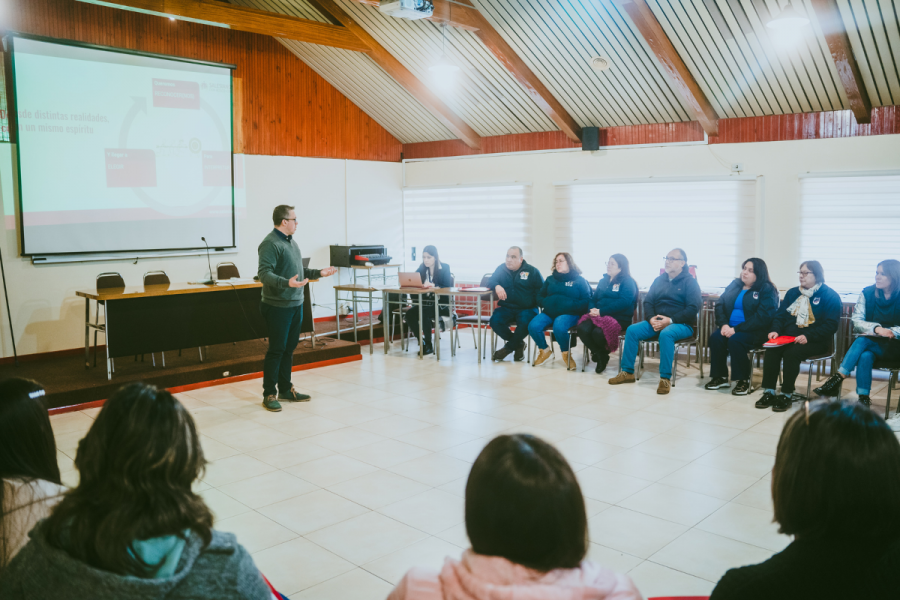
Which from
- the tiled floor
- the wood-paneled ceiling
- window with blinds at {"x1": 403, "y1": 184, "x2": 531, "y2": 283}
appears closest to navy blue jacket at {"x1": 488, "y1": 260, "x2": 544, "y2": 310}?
the tiled floor

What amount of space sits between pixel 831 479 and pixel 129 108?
7392mm

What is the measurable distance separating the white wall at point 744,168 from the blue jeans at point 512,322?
5.55ft

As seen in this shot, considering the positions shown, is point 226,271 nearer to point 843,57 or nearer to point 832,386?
point 832,386

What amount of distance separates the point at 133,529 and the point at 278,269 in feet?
14.0

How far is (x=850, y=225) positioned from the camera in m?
6.89

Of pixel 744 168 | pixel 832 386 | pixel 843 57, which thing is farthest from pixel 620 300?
pixel 843 57

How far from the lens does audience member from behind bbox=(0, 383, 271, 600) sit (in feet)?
3.77

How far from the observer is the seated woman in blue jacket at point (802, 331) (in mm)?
5379

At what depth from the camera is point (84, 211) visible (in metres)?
6.80

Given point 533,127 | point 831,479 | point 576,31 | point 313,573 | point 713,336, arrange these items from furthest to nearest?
point 533,127
point 576,31
point 713,336
point 313,573
point 831,479

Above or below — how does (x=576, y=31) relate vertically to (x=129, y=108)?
above

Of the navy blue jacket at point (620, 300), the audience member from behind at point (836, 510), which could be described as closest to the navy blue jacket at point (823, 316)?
the navy blue jacket at point (620, 300)

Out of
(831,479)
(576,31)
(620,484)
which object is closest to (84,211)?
(576,31)

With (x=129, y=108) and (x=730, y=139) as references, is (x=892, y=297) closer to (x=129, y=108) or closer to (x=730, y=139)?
(x=730, y=139)
